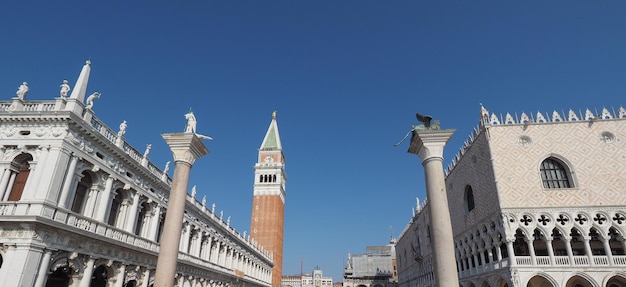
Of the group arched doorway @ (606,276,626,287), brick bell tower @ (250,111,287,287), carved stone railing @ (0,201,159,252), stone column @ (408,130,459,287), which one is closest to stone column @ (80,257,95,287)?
carved stone railing @ (0,201,159,252)

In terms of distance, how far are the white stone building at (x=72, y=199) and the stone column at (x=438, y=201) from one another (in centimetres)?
1516

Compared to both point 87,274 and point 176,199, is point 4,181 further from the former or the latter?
point 176,199

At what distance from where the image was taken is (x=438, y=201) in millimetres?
9586

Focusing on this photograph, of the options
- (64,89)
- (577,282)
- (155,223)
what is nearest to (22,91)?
(64,89)

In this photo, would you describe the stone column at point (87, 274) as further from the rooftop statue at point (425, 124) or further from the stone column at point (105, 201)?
the rooftop statue at point (425, 124)

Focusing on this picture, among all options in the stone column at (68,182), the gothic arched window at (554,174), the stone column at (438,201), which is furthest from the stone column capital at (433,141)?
the gothic arched window at (554,174)

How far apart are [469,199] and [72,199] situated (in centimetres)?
3031

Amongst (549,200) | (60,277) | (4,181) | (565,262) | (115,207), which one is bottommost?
(60,277)

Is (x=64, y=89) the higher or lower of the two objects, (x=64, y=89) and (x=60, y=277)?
the higher

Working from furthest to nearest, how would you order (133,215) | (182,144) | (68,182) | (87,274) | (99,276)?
(133,215), (99,276), (87,274), (68,182), (182,144)

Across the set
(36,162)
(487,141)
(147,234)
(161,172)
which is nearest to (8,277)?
(36,162)

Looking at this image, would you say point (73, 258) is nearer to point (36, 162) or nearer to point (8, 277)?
point (8, 277)

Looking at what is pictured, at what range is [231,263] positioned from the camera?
42625 millimetres

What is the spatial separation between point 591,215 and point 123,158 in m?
31.2
